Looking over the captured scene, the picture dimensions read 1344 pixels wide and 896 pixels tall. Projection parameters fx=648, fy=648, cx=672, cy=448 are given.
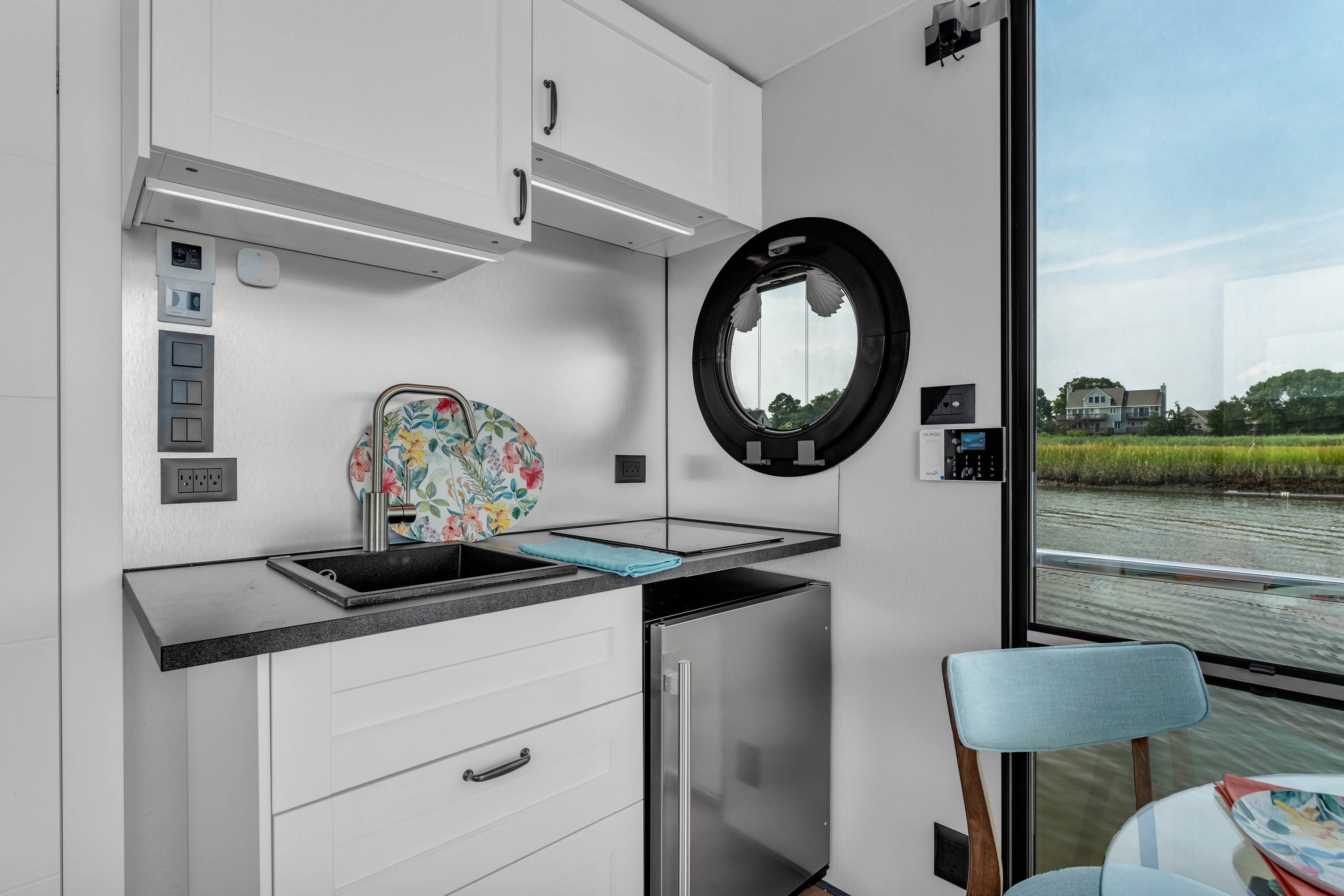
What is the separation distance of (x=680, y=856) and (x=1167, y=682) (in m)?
1.02

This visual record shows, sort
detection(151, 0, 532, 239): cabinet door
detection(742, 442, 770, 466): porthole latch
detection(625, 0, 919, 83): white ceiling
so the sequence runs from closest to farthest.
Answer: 1. detection(151, 0, 532, 239): cabinet door
2. detection(625, 0, 919, 83): white ceiling
3. detection(742, 442, 770, 466): porthole latch

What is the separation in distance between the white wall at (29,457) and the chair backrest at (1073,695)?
1610mm

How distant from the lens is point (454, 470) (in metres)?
1.74

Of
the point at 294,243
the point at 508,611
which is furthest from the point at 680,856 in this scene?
the point at 294,243

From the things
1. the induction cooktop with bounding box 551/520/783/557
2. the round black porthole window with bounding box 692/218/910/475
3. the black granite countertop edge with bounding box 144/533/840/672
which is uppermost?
the round black porthole window with bounding box 692/218/910/475

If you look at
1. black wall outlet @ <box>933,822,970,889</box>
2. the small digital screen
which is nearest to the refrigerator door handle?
black wall outlet @ <box>933,822,970,889</box>

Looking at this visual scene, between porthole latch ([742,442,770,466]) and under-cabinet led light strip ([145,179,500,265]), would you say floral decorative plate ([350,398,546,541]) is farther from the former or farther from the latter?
porthole latch ([742,442,770,466])

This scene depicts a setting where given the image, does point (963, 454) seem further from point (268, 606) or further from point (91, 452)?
point (91, 452)

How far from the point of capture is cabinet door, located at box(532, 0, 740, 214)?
1.50m

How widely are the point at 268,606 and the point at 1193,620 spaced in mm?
1718

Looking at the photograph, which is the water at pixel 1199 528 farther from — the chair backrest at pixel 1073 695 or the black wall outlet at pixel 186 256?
the black wall outlet at pixel 186 256

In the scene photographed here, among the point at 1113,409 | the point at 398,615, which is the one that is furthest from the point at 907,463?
the point at 398,615

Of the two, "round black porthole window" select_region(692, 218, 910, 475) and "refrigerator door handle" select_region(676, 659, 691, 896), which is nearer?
"refrigerator door handle" select_region(676, 659, 691, 896)

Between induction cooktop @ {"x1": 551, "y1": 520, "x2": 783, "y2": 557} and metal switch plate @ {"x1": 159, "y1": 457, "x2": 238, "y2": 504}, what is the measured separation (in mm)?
813
